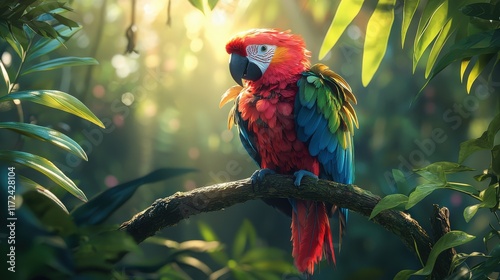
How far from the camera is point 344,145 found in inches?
47.4

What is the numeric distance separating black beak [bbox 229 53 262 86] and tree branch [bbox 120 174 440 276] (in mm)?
287

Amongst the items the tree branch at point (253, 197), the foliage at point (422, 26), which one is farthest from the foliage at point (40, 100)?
the foliage at point (422, 26)

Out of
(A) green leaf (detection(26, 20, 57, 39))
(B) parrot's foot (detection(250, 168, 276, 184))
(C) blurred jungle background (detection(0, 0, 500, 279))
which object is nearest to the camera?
(A) green leaf (detection(26, 20, 57, 39))

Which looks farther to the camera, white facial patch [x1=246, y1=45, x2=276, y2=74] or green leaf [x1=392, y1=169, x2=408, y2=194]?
white facial patch [x1=246, y1=45, x2=276, y2=74]

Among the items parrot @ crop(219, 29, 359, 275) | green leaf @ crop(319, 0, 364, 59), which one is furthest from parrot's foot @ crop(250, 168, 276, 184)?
green leaf @ crop(319, 0, 364, 59)

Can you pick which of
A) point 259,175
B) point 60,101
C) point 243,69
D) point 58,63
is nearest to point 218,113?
point 243,69

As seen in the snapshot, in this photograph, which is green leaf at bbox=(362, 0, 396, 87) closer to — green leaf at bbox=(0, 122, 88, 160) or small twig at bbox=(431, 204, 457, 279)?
small twig at bbox=(431, 204, 457, 279)

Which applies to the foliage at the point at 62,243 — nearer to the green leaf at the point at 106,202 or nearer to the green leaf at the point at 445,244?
the green leaf at the point at 106,202

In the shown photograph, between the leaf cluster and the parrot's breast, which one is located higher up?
the leaf cluster

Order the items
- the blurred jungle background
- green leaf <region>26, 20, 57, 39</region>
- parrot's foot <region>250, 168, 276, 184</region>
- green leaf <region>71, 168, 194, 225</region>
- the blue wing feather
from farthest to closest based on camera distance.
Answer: the blurred jungle background, the blue wing feather, parrot's foot <region>250, 168, 276, 184</region>, green leaf <region>26, 20, 57, 39</region>, green leaf <region>71, 168, 194, 225</region>

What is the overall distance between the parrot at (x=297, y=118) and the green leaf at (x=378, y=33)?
0.19 m

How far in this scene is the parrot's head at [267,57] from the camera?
3.92 feet

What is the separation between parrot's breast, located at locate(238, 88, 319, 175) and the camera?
1.16m

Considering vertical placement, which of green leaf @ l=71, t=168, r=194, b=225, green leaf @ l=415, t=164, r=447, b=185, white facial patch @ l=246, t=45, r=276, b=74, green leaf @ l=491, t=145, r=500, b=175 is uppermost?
white facial patch @ l=246, t=45, r=276, b=74
